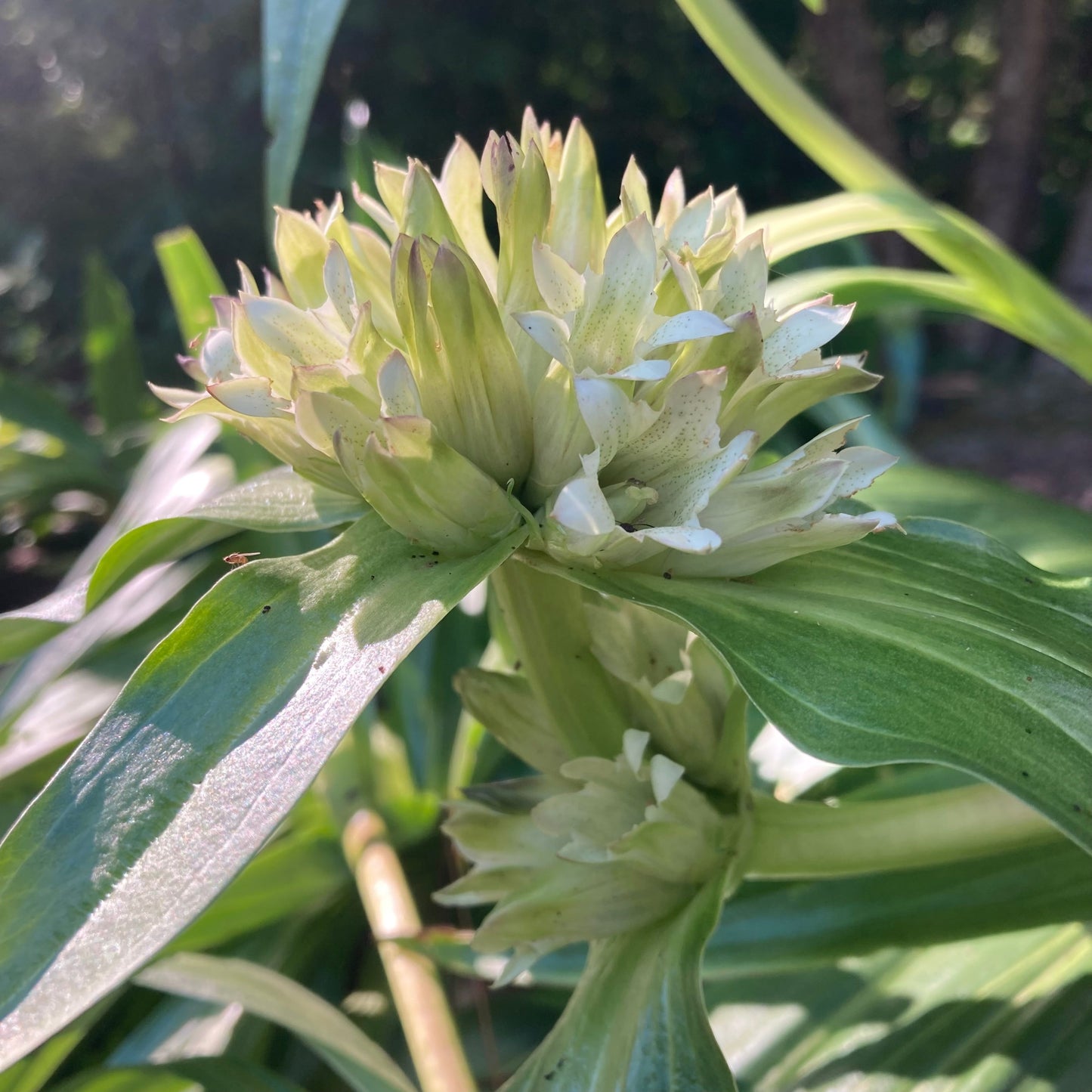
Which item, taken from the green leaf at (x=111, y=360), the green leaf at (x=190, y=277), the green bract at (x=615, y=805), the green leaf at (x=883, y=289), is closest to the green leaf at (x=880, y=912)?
the green bract at (x=615, y=805)

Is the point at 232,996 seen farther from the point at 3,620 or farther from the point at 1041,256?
the point at 1041,256

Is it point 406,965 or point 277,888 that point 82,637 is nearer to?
point 277,888

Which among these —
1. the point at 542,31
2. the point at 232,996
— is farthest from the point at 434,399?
the point at 542,31

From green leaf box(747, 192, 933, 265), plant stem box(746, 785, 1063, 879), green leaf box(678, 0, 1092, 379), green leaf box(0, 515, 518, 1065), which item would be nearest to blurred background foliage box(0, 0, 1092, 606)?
green leaf box(678, 0, 1092, 379)

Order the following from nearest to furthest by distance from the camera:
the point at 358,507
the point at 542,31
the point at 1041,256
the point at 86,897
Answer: the point at 86,897, the point at 358,507, the point at 542,31, the point at 1041,256

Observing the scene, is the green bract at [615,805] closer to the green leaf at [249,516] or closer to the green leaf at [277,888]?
the green leaf at [249,516]

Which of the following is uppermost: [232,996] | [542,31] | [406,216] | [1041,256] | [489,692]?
[542,31]

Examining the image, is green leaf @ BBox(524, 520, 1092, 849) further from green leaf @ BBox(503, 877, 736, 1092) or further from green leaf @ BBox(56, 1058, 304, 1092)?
green leaf @ BBox(56, 1058, 304, 1092)
